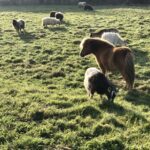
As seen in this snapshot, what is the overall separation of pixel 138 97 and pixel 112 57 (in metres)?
1.65

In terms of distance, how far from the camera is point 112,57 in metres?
12.3

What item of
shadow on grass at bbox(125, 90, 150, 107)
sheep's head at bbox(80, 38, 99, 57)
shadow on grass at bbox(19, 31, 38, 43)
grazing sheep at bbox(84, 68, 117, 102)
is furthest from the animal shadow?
grazing sheep at bbox(84, 68, 117, 102)

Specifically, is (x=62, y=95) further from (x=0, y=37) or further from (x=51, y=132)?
(x=0, y=37)

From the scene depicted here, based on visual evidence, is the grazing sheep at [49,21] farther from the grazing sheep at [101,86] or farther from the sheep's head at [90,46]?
the grazing sheep at [101,86]

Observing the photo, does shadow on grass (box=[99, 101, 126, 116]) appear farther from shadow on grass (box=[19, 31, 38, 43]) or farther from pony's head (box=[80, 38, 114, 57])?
shadow on grass (box=[19, 31, 38, 43])

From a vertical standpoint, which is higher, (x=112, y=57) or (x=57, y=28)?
(x=112, y=57)

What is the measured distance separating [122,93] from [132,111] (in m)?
1.69

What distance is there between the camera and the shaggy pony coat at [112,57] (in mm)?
11805

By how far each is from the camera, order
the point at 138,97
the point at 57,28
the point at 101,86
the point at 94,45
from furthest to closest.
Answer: the point at 57,28 → the point at 94,45 → the point at 138,97 → the point at 101,86

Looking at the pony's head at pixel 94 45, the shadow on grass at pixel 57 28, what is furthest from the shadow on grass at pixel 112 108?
the shadow on grass at pixel 57 28

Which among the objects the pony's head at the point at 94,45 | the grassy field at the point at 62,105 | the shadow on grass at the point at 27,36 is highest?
the pony's head at the point at 94,45

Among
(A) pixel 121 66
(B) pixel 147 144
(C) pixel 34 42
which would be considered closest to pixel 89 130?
(B) pixel 147 144

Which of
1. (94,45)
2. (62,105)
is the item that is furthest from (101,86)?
(94,45)

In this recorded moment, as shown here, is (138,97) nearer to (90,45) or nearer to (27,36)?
(90,45)
